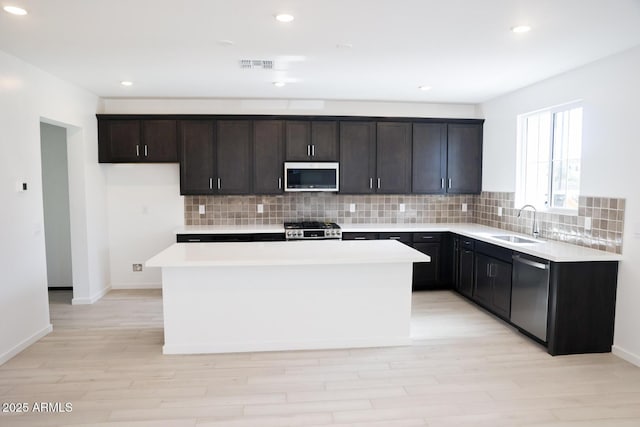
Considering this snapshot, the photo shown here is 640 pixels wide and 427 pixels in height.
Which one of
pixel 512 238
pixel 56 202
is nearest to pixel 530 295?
pixel 512 238

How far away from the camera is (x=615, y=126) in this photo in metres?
3.60

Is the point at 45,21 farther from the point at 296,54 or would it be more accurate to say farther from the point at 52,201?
the point at 52,201

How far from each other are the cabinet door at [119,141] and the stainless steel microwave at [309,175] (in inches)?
77.5

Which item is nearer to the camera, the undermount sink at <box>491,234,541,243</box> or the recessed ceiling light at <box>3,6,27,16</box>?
the recessed ceiling light at <box>3,6,27,16</box>

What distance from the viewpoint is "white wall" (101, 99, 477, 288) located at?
18.6 feet

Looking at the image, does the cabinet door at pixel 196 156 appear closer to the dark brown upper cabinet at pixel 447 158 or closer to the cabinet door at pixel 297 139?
the cabinet door at pixel 297 139

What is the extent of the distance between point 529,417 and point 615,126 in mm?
2584

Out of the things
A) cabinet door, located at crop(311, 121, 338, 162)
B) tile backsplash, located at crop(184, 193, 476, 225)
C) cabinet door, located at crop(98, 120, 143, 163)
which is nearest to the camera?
cabinet door, located at crop(98, 120, 143, 163)

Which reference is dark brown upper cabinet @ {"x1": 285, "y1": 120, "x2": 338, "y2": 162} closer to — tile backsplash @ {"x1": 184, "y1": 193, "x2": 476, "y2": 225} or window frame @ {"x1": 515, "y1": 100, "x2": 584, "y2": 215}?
tile backsplash @ {"x1": 184, "y1": 193, "x2": 476, "y2": 225}

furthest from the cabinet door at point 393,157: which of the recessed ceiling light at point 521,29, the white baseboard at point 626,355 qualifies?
the white baseboard at point 626,355

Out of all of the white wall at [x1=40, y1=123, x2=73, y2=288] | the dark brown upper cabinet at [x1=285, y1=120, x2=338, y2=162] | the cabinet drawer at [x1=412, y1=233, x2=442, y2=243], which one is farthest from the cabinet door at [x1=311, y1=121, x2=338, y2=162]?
the white wall at [x1=40, y1=123, x2=73, y2=288]

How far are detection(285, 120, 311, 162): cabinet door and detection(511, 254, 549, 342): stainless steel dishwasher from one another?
9.53ft

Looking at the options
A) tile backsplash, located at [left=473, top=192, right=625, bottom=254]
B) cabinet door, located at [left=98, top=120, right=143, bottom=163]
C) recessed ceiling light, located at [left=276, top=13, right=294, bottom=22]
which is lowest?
tile backsplash, located at [left=473, top=192, right=625, bottom=254]

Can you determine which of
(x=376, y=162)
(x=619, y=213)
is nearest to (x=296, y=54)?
(x=376, y=162)
